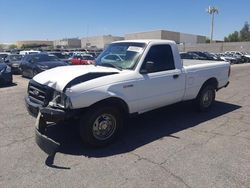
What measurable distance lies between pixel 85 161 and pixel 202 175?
1766mm

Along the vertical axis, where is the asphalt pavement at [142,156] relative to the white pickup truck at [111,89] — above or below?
below

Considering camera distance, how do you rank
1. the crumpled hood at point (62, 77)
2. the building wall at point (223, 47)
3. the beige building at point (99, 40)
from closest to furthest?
the crumpled hood at point (62, 77) → the building wall at point (223, 47) → the beige building at point (99, 40)

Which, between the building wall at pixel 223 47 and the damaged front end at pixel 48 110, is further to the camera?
the building wall at pixel 223 47

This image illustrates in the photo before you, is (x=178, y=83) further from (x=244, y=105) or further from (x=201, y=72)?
(x=244, y=105)

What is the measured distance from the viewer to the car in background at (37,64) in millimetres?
13761

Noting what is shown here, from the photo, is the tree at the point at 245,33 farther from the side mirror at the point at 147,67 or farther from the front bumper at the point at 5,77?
the side mirror at the point at 147,67

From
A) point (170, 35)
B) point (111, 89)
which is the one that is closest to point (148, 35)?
point (170, 35)

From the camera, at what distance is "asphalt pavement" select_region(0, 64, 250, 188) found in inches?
141

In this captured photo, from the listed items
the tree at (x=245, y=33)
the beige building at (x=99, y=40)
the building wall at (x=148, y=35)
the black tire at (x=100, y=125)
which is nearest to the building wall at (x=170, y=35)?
the building wall at (x=148, y=35)

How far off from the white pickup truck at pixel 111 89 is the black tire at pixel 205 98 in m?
0.55

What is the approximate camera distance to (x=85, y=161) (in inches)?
163

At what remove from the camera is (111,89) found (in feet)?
14.9

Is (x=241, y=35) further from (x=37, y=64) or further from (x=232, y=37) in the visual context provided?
(x=37, y=64)

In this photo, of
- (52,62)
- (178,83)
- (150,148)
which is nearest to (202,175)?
(150,148)
